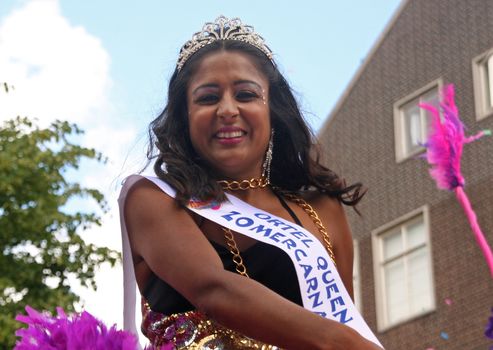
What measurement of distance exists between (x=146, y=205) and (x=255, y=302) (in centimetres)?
45

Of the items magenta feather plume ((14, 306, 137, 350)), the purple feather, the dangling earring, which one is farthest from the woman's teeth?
the purple feather

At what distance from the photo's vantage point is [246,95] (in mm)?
3090

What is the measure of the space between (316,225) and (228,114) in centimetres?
39

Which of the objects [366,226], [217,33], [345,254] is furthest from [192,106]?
[366,226]

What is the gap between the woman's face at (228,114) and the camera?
9.90 feet

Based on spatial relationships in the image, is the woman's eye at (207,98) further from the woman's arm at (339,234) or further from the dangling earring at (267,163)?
the woman's arm at (339,234)

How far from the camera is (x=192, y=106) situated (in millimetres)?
3070

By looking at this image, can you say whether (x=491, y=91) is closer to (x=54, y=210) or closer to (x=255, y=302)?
(x=54, y=210)

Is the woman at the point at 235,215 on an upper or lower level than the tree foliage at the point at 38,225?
lower

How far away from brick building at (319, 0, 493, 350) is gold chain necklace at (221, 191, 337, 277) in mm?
15650

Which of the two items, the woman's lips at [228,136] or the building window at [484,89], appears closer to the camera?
the woman's lips at [228,136]

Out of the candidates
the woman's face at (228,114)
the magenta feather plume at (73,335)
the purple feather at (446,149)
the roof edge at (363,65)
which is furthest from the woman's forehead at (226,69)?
the roof edge at (363,65)

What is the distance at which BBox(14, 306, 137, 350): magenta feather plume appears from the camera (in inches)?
102

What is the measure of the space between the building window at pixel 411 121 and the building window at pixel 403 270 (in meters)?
1.27
